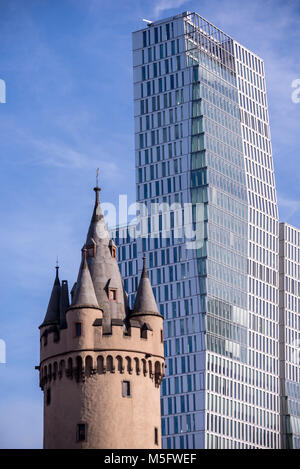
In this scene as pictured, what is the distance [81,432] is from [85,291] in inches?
358

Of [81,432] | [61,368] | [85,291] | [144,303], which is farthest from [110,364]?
[144,303]

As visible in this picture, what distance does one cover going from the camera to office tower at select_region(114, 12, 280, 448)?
591 feet

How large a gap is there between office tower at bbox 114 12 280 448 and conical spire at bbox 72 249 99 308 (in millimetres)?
91596

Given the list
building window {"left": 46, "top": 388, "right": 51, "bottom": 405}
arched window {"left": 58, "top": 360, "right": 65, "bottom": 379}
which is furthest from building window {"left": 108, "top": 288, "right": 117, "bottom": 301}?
building window {"left": 46, "top": 388, "right": 51, "bottom": 405}

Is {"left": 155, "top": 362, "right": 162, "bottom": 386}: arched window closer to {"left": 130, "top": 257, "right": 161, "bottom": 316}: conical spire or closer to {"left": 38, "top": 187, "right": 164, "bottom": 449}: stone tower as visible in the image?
{"left": 38, "top": 187, "right": 164, "bottom": 449}: stone tower

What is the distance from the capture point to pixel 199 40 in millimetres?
189625

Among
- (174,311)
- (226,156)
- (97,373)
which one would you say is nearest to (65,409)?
(97,373)

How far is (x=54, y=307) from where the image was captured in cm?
8956

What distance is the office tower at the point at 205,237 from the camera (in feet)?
591

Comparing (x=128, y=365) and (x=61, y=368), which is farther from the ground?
(x=128, y=365)

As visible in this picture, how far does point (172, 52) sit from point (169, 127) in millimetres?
10785

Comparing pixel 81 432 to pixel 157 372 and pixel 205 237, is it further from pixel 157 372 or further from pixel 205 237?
pixel 205 237
